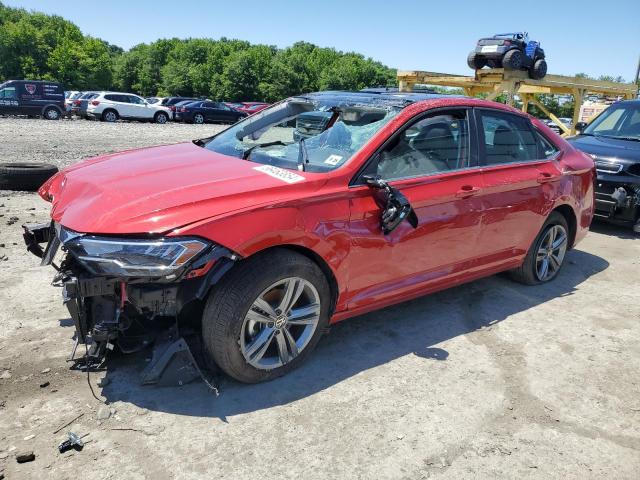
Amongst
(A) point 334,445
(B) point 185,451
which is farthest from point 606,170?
(B) point 185,451

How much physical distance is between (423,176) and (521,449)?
1.88 metres

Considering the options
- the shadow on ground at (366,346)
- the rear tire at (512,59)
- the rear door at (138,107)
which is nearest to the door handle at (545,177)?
the shadow on ground at (366,346)

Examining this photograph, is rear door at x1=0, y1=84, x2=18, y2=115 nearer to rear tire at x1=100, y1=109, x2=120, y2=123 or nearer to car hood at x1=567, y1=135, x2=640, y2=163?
rear tire at x1=100, y1=109, x2=120, y2=123

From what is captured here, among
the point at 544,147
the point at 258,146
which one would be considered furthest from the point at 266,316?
the point at 544,147

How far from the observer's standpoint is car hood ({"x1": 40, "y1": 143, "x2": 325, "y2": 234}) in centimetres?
276

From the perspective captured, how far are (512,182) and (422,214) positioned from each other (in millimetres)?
1151

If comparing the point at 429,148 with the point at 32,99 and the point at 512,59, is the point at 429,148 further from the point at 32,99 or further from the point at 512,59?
the point at 32,99

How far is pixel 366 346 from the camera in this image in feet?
12.4

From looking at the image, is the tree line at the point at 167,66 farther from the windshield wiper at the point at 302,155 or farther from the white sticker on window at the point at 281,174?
the white sticker on window at the point at 281,174

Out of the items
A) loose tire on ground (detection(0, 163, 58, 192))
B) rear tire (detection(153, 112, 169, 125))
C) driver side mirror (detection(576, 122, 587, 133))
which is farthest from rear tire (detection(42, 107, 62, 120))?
driver side mirror (detection(576, 122, 587, 133))

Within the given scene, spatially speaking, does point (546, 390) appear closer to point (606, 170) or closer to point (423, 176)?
point (423, 176)

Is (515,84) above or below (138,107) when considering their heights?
above

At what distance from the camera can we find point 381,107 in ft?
12.5

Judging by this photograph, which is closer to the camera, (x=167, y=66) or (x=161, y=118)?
(x=161, y=118)
